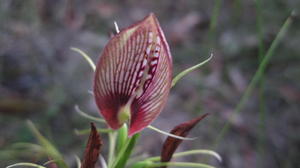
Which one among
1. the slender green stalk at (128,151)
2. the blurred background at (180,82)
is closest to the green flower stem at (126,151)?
the slender green stalk at (128,151)

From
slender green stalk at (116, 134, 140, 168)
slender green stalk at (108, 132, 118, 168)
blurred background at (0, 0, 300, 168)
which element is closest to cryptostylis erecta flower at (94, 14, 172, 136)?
slender green stalk at (116, 134, 140, 168)

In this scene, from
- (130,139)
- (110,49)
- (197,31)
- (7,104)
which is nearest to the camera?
(110,49)

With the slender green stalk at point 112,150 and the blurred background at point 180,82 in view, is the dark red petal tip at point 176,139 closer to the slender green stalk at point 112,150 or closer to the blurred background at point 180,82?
the slender green stalk at point 112,150

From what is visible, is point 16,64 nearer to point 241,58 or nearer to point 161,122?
point 161,122

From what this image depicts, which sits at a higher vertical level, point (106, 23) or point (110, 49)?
point (110, 49)

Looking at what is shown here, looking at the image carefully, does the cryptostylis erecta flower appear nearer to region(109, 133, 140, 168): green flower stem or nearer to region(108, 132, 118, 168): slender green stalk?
region(109, 133, 140, 168): green flower stem

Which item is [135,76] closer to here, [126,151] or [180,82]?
[126,151]

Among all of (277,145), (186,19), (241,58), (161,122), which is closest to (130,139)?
(161,122)
